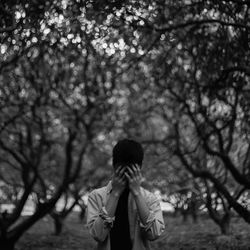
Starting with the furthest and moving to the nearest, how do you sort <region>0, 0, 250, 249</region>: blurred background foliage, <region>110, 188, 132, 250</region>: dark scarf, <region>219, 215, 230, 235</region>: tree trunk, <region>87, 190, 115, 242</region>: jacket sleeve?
<region>219, 215, 230, 235</region>: tree trunk, <region>0, 0, 250, 249</region>: blurred background foliage, <region>110, 188, 132, 250</region>: dark scarf, <region>87, 190, 115, 242</region>: jacket sleeve

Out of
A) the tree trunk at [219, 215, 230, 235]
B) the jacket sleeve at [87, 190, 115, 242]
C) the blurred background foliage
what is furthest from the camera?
the tree trunk at [219, 215, 230, 235]

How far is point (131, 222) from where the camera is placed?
3.20 metres

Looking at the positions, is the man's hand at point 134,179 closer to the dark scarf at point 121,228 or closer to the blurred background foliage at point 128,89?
the dark scarf at point 121,228

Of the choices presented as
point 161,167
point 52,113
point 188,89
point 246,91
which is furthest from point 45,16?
point 161,167

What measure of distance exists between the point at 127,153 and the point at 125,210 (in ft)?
1.39

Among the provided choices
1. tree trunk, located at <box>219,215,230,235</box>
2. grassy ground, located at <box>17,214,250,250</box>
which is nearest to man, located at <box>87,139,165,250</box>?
grassy ground, located at <box>17,214,250,250</box>

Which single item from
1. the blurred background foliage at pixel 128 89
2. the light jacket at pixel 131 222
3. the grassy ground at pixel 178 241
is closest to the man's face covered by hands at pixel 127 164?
the light jacket at pixel 131 222

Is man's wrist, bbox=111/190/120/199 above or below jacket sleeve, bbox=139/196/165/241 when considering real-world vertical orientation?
above

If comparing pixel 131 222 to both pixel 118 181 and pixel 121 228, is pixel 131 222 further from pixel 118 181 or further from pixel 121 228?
pixel 118 181

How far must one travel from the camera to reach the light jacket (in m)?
3.06

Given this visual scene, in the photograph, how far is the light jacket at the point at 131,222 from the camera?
10.1ft

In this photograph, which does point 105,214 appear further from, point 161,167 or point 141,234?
point 161,167

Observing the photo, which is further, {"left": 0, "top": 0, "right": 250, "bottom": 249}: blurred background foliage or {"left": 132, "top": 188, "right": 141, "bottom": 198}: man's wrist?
{"left": 0, "top": 0, "right": 250, "bottom": 249}: blurred background foliage

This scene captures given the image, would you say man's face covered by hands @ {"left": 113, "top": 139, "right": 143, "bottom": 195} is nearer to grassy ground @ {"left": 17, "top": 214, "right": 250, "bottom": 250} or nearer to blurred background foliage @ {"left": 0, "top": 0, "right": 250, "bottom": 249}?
blurred background foliage @ {"left": 0, "top": 0, "right": 250, "bottom": 249}
